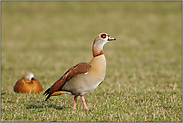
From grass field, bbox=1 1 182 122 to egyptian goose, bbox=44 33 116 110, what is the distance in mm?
609

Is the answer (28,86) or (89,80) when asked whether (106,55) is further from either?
(89,80)

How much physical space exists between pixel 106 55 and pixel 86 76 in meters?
12.5

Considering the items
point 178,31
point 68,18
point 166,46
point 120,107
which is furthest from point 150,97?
point 68,18

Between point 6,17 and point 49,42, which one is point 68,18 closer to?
point 6,17

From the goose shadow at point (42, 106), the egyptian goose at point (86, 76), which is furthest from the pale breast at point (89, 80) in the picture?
the goose shadow at point (42, 106)

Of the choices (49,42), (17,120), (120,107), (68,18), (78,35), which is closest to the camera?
(17,120)

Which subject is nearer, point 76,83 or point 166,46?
point 76,83

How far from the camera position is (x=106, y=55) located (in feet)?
61.7

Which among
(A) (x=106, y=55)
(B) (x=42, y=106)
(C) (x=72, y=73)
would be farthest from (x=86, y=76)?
(A) (x=106, y=55)

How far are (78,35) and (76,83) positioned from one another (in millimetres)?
19813

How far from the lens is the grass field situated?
6.93 metres

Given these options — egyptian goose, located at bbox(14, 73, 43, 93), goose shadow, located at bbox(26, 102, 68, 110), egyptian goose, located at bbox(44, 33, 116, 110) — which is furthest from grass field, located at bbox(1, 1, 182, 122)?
egyptian goose, located at bbox(44, 33, 116, 110)

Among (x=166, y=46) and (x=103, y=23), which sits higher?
(x=103, y=23)

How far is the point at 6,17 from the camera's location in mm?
31484
